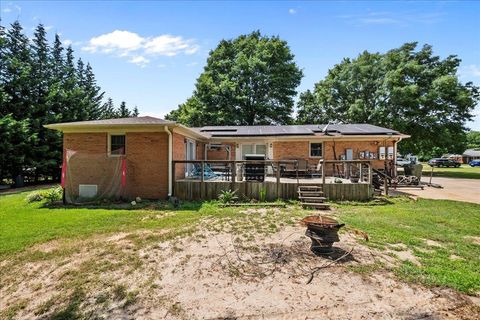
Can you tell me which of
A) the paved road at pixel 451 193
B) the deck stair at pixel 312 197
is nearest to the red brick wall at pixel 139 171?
the deck stair at pixel 312 197

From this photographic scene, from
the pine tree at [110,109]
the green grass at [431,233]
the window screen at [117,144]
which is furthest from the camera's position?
the pine tree at [110,109]

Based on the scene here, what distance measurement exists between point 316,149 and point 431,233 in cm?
995

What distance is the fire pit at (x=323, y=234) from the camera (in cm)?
488

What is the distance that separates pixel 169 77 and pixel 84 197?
11.1m

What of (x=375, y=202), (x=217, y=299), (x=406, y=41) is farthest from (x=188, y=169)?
(x=406, y=41)

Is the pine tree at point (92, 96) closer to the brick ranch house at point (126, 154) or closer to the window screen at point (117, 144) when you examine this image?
the brick ranch house at point (126, 154)

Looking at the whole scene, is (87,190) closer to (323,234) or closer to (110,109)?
(323,234)

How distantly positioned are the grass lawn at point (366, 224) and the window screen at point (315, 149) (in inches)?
233

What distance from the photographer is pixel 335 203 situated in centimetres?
1005

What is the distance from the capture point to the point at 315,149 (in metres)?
15.9

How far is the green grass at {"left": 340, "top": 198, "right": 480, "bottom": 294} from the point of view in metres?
4.09

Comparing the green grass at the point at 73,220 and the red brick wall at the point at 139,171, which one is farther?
the red brick wall at the point at 139,171

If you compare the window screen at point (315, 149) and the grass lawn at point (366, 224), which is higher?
the window screen at point (315, 149)

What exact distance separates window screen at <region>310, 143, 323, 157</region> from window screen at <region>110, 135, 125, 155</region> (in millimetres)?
10241
